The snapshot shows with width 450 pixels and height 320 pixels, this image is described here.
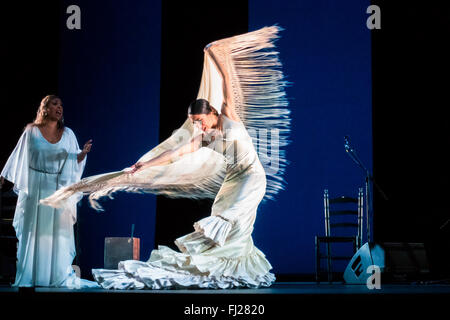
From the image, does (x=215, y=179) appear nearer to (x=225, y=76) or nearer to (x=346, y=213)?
(x=225, y=76)

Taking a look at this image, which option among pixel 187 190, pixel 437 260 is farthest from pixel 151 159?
pixel 437 260

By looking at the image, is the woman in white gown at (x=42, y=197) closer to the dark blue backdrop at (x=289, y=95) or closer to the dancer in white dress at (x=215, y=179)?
the dancer in white dress at (x=215, y=179)

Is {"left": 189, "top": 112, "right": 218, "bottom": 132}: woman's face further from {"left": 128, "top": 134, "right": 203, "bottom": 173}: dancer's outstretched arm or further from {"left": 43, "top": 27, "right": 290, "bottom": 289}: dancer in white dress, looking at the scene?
{"left": 128, "top": 134, "right": 203, "bottom": 173}: dancer's outstretched arm

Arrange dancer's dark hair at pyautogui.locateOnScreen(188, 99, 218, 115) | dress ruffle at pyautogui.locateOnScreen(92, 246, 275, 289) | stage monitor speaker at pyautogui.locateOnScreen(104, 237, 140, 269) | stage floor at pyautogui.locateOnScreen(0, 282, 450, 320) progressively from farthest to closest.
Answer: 1. stage monitor speaker at pyautogui.locateOnScreen(104, 237, 140, 269)
2. dancer's dark hair at pyautogui.locateOnScreen(188, 99, 218, 115)
3. dress ruffle at pyautogui.locateOnScreen(92, 246, 275, 289)
4. stage floor at pyautogui.locateOnScreen(0, 282, 450, 320)

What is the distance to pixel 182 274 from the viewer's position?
12.4 feet

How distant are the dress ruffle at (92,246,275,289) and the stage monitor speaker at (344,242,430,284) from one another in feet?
2.97

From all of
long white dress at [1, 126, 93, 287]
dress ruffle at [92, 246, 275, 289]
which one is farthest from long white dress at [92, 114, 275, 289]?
long white dress at [1, 126, 93, 287]

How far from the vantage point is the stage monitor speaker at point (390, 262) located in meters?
4.43

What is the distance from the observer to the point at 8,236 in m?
5.26

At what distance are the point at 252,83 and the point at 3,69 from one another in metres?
2.53

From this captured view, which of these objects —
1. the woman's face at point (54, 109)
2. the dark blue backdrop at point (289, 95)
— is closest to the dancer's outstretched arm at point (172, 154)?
the woman's face at point (54, 109)

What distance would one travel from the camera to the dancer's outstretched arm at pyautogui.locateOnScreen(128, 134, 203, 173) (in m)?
4.17

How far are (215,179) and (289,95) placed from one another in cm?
161
